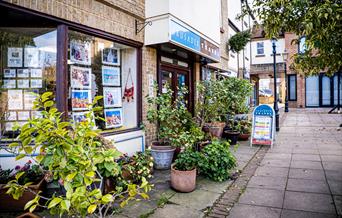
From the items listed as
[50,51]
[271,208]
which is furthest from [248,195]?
[50,51]

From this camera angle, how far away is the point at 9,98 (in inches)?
175

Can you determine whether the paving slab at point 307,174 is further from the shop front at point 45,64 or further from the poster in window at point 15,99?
the poster in window at point 15,99

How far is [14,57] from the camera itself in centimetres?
450

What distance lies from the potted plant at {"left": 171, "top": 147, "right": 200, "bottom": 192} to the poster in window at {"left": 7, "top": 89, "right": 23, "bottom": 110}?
286cm

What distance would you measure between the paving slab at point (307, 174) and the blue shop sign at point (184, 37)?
3.82 metres

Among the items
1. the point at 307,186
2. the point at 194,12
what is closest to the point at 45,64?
the point at 194,12

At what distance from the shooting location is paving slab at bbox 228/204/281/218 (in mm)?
3572

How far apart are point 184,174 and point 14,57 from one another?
11.5ft

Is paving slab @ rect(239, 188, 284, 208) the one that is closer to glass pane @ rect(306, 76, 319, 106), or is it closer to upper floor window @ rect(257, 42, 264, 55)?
glass pane @ rect(306, 76, 319, 106)

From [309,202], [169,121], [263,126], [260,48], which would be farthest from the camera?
[260,48]

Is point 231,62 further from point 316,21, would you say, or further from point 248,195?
point 316,21

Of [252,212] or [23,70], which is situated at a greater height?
[23,70]

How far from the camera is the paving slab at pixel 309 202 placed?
12.2 feet

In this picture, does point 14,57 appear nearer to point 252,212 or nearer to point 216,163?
point 216,163
